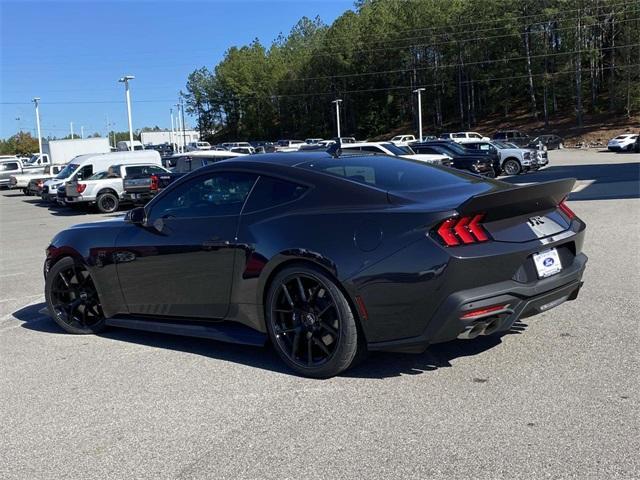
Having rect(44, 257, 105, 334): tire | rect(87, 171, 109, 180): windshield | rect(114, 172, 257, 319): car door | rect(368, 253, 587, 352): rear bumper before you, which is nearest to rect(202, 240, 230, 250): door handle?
rect(114, 172, 257, 319): car door

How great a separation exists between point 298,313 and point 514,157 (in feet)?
79.9

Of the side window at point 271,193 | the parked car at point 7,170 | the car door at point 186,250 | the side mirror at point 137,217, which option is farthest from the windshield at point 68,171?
the side window at point 271,193

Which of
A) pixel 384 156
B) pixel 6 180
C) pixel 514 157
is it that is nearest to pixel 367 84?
pixel 6 180

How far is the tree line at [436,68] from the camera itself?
6719 centimetres

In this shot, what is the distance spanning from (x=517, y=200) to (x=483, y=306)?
773 millimetres

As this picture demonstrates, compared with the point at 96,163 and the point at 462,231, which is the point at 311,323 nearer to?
the point at 462,231

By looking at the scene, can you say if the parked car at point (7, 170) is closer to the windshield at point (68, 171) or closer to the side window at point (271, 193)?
the windshield at point (68, 171)

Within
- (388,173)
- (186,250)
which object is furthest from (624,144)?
(186,250)

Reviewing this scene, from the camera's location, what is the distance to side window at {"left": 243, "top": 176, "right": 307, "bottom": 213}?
4586 millimetres

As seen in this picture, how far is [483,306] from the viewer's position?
12.6 feet

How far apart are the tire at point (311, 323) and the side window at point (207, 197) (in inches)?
30.5

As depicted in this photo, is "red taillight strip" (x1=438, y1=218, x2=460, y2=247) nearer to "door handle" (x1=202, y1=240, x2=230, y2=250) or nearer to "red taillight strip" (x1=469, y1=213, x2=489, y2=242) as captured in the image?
"red taillight strip" (x1=469, y1=213, x2=489, y2=242)

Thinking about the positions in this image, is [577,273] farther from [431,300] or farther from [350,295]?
[350,295]

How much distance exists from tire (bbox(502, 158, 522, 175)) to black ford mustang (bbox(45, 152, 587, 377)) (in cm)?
2298
